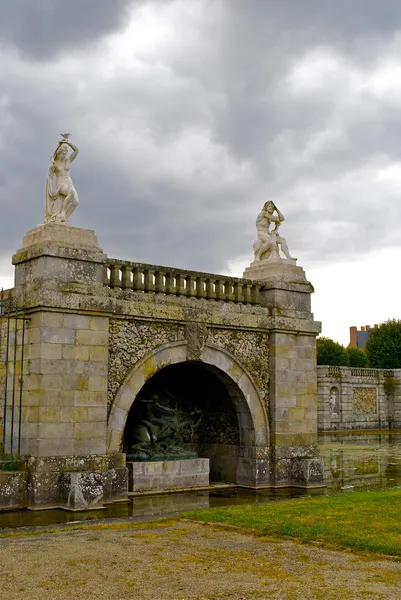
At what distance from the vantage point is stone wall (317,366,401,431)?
3791 centimetres

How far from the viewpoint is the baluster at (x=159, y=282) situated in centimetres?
1231

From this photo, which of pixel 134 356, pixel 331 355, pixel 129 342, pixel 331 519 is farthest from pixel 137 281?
pixel 331 355

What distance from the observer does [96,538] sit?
791cm

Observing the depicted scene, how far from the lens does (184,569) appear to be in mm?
6414

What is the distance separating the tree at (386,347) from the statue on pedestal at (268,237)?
113 feet

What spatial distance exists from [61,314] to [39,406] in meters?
1.36

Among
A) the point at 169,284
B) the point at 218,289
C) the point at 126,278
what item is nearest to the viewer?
the point at 126,278

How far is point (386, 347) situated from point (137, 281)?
124ft

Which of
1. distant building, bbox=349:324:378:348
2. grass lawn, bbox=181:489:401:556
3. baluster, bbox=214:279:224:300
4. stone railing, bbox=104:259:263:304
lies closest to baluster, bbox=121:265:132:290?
stone railing, bbox=104:259:263:304

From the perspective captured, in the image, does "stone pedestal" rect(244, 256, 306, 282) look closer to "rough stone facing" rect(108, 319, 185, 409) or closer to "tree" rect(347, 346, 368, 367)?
"rough stone facing" rect(108, 319, 185, 409)

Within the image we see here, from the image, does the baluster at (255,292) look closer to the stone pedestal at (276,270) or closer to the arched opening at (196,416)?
the stone pedestal at (276,270)

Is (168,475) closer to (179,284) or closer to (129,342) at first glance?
(129,342)

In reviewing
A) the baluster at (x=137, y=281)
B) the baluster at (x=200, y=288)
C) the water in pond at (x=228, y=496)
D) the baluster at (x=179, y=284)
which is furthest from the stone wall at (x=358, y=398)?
the baluster at (x=137, y=281)

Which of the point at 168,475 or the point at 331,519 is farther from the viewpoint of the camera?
the point at 168,475
